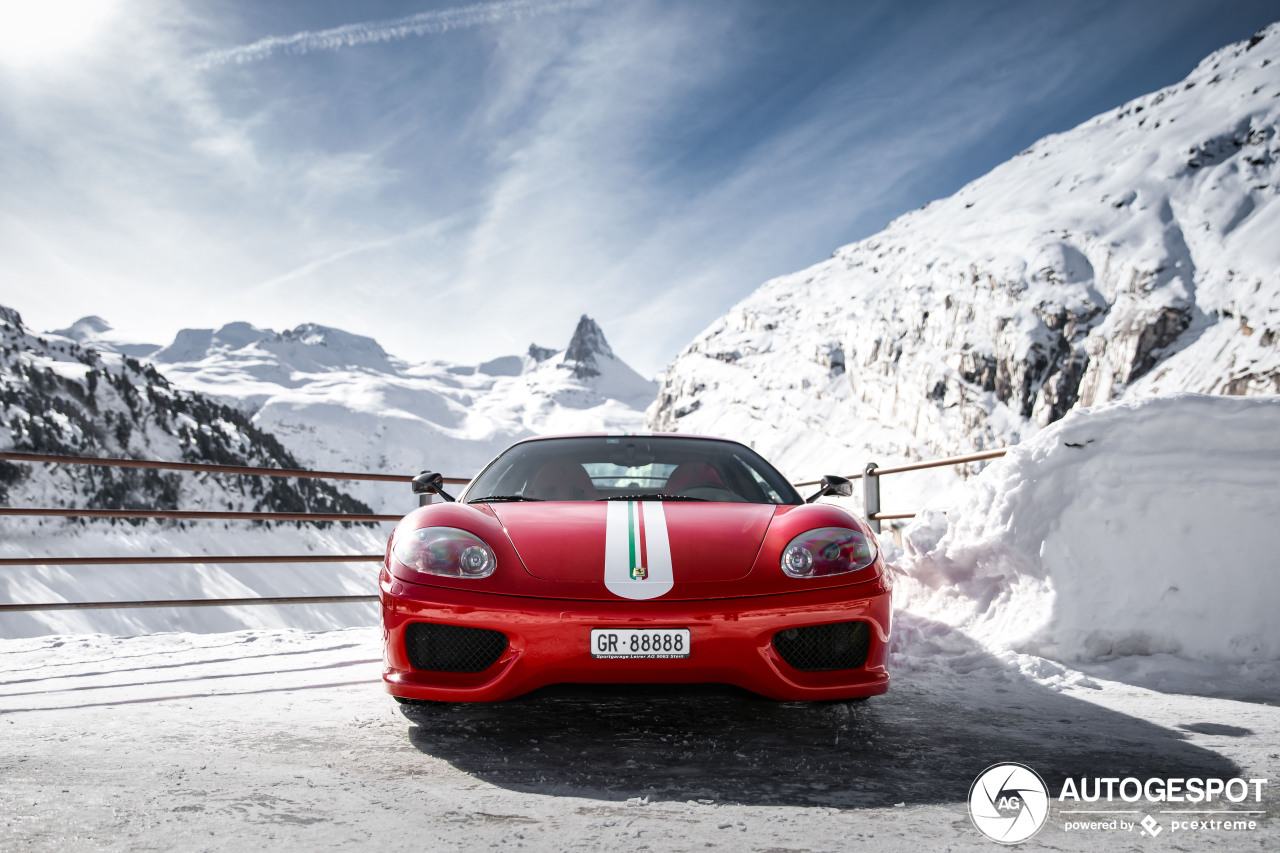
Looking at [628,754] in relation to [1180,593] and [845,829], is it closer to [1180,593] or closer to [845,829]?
[845,829]

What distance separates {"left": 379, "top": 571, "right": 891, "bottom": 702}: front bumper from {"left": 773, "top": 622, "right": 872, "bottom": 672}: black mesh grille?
0.09 ft

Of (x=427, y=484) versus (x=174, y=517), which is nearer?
(x=427, y=484)

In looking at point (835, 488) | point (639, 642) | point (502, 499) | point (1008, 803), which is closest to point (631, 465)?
point (502, 499)

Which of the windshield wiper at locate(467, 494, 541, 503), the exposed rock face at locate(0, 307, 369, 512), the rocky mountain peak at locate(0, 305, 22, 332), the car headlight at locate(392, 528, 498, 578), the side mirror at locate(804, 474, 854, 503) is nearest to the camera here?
the car headlight at locate(392, 528, 498, 578)

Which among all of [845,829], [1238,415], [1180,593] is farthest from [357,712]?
[1238,415]

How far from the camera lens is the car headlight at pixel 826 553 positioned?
8.27 feet

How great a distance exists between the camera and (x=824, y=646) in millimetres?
2412

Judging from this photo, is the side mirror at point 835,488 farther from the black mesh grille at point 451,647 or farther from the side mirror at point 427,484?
the side mirror at point 427,484

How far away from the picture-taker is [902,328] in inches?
3147

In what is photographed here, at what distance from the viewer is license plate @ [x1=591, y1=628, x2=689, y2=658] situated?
2277 millimetres

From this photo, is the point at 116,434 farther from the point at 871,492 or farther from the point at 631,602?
the point at 631,602

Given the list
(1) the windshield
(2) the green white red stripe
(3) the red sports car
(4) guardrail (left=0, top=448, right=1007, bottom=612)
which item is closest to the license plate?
(3) the red sports car

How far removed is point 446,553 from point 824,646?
1.27 metres

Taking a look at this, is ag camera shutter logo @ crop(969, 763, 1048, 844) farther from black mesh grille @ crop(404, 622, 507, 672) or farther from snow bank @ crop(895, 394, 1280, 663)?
snow bank @ crop(895, 394, 1280, 663)
